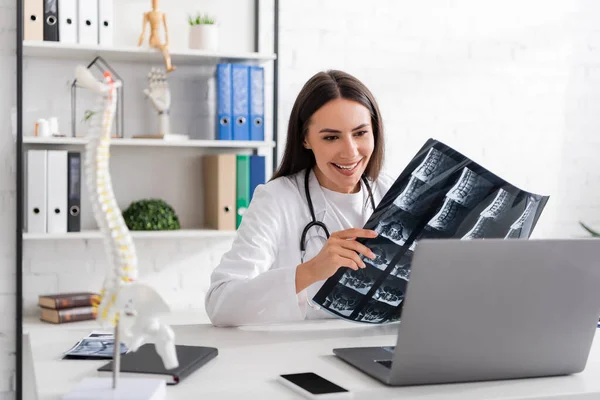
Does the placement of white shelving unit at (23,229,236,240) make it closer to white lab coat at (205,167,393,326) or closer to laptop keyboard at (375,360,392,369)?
white lab coat at (205,167,393,326)

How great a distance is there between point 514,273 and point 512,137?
8.76 ft

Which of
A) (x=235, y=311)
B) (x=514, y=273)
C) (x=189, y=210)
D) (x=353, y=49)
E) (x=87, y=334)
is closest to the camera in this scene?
(x=514, y=273)

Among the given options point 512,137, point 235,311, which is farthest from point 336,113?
point 512,137

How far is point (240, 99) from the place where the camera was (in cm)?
296

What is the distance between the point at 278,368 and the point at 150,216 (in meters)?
1.81

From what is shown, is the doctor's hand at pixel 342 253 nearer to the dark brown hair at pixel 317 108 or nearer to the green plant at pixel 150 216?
the dark brown hair at pixel 317 108

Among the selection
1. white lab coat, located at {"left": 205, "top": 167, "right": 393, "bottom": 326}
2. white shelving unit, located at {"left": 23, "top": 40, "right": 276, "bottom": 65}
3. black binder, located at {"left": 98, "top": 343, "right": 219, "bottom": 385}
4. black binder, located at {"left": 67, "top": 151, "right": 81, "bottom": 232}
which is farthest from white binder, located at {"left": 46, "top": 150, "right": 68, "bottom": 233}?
black binder, located at {"left": 98, "top": 343, "right": 219, "bottom": 385}

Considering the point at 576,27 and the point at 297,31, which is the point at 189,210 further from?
the point at 576,27

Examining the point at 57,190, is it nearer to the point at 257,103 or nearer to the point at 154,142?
the point at 154,142

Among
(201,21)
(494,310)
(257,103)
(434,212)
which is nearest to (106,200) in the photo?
(494,310)

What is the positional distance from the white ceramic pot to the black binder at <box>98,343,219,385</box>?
188cm

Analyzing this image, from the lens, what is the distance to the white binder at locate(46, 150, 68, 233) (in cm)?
279

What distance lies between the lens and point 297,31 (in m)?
3.30

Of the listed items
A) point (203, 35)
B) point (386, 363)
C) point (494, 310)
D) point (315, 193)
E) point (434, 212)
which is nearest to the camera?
point (494, 310)
